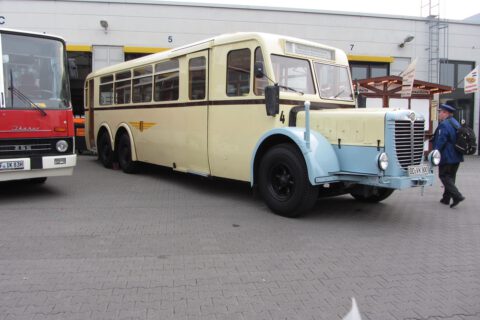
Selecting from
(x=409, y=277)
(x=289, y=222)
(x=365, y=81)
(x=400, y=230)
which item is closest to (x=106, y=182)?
(x=289, y=222)

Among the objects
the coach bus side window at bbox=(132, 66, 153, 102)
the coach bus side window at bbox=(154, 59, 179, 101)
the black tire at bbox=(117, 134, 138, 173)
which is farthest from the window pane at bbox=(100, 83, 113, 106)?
the coach bus side window at bbox=(154, 59, 179, 101)

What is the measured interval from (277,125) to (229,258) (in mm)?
Answer: 2613

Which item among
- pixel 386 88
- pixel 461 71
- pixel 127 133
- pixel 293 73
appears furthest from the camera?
pixel 461 71

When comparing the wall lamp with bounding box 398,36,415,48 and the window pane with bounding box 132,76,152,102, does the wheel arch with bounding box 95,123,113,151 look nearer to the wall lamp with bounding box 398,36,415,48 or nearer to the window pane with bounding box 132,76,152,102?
the window pane with bounding box 132,76,152,102

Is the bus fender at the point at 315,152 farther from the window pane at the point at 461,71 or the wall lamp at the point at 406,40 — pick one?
the window pane at the point at 461,71

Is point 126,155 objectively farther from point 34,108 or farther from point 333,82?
point 333,82

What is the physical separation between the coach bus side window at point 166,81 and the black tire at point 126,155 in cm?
186

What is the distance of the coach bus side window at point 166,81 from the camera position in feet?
29.6

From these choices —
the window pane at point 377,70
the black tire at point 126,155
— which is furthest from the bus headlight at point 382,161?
the window pane at point 377,70

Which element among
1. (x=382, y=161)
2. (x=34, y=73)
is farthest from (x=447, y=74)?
(x=34, y=73)

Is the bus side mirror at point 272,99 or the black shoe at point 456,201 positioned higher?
the bus side mirror at point 272,99

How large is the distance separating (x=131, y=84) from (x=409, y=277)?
8.19m

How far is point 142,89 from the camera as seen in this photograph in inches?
409

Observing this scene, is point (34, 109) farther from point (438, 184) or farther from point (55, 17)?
point (55, 17)
